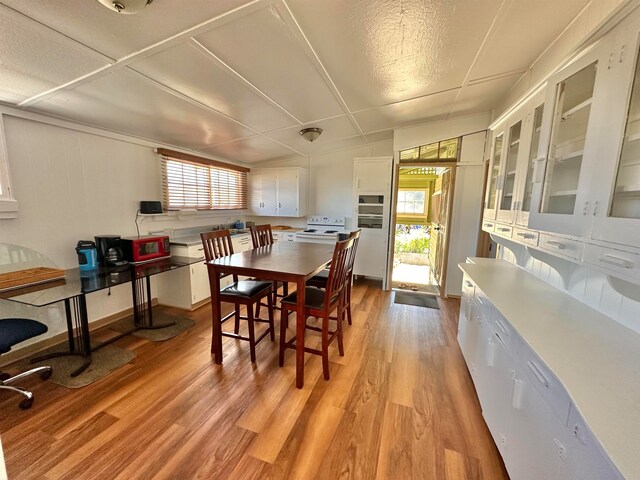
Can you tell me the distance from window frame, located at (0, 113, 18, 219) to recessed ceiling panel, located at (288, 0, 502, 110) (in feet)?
8.15

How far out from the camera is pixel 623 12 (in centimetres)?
103

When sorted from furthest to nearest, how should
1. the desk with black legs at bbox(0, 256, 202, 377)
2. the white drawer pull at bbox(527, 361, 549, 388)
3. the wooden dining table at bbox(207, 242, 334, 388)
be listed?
1. the wooden dining table at bbox(207, 242, 334, 388)
2. the desk with black legs at bbox(0, 256, 202, 377)
3. the white drawer pull at bbox(527, 361, 549, 388)

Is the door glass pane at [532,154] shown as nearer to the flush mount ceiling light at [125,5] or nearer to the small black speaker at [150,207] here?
the flush mount ceiling light at [125,5]

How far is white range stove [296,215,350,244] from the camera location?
177 inches

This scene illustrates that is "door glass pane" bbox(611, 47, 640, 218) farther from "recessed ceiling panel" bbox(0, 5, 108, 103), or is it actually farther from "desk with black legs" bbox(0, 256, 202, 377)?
"desk with black legs" bbox(0, 256, 202, 377)

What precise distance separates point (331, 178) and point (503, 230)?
323 centimetres

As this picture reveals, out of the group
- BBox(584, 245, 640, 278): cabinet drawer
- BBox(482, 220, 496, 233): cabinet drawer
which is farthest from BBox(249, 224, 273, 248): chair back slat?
BBox(584, 245, 640, 278): cabinet drawer

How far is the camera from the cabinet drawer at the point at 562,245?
119 cm

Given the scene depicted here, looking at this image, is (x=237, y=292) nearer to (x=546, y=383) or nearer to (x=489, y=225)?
(x=546, y=383)

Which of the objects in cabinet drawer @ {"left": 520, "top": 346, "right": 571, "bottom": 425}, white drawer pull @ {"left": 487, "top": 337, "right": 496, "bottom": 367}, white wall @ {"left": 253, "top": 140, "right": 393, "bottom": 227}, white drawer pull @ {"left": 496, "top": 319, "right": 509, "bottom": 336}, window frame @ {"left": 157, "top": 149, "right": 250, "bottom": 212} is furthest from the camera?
white wall @ {"left": 253, "top": 140, "right": 393, "bottom": 227}

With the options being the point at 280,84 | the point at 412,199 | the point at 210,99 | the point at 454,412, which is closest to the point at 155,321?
the point at 210,99

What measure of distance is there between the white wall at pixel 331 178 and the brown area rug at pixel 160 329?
2800 mm

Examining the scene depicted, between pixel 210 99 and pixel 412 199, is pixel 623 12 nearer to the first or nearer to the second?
pixel 210 99

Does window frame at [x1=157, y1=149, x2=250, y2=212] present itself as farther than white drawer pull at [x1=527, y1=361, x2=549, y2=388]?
Yes
